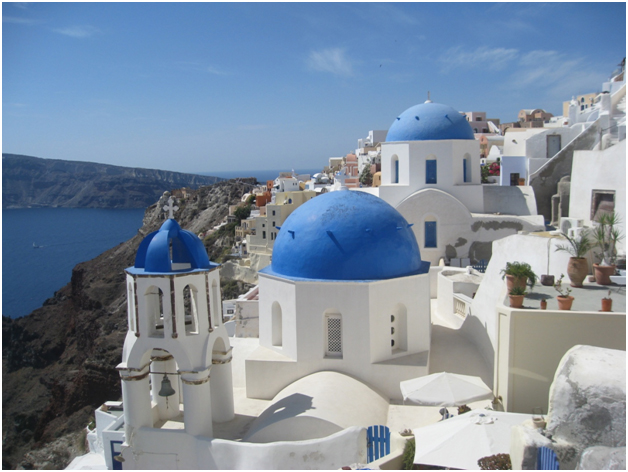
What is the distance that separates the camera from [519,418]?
296 inches

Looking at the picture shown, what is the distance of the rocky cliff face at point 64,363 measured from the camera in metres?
37.5

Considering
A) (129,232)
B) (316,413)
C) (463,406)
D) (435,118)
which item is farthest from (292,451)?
(129,232)

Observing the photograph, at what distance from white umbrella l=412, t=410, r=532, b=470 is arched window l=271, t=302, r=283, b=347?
17.6 feet

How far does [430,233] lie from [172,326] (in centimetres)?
1254

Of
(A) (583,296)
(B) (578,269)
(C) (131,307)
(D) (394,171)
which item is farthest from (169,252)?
(D) (394,171)

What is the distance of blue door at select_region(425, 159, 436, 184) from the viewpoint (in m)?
20.3

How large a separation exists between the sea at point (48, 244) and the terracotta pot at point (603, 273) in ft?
230

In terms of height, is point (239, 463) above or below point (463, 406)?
below

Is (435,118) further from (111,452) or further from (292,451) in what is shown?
(111,452)

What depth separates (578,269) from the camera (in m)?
10.6

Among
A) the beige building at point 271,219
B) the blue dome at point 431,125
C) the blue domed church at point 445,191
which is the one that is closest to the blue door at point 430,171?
the blue domed church at point 445,191

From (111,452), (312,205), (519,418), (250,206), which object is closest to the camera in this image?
(519,418)

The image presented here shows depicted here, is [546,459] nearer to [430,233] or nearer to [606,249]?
[606,249]

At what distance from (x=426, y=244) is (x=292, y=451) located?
12.3 metres
